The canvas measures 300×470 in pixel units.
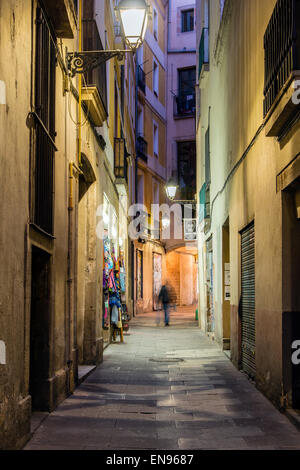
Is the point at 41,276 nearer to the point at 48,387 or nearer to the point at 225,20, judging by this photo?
→ the point at 48,387

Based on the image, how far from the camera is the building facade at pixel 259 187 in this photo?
700 centimetres

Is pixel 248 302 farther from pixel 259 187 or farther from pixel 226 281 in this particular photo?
pixel 226 281

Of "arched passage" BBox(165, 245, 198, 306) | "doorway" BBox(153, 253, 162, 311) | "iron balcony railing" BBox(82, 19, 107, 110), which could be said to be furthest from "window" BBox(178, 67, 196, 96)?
"iron balcony railing" BBox(82, 19, 107, 110)

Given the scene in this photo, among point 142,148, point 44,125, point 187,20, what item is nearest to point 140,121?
point 142,148

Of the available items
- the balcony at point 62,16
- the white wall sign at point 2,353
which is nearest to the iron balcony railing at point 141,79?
the balcony at point 62,16

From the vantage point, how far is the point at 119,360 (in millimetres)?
12391

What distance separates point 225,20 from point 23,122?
822 centimetres

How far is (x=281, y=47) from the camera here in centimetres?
696

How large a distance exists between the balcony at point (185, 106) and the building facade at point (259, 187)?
65.2ft

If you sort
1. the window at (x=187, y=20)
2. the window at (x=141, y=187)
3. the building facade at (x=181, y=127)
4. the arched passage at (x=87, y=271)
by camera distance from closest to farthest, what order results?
the arched passage at (x=87, y=271)
the window at (x=141, y=187)
the building facade at (x=181, y=127)
the window at (x=187, y=20)

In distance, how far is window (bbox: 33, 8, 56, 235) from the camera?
21.7 ft

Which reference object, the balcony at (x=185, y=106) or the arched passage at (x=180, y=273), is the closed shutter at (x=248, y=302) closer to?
the balcony at (x=185, y=106)

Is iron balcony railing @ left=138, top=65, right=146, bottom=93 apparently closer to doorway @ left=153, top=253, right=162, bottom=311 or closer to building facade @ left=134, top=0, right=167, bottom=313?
building facade @ left=134, top=0, right=167, bottom=313
